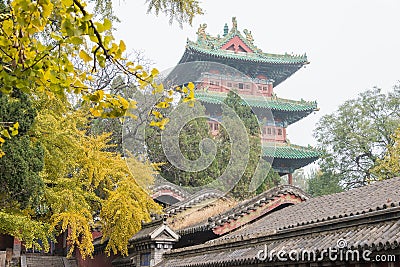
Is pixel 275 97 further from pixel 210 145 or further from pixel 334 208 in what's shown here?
pixel 334 208

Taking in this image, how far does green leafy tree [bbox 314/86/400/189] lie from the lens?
1185 inches

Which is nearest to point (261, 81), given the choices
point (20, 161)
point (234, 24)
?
point (234, 24)

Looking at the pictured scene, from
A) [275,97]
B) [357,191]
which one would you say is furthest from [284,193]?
[275,97]

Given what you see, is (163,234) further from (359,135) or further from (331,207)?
(359,135)

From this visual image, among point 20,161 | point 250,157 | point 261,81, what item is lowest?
point 20,161

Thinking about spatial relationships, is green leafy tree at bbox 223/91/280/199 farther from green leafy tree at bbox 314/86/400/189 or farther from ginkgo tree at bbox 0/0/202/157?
ginkgo tree at bbox 0/0/202/157

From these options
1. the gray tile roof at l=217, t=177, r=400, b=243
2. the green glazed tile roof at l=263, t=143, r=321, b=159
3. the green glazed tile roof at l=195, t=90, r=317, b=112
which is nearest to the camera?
the gray tile roof at l=217, t=177, r=400, b=243

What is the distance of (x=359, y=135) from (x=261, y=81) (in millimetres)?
7219

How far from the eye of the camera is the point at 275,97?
105ft

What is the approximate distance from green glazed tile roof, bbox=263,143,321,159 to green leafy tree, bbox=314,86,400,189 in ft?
5.87

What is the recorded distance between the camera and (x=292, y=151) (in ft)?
101

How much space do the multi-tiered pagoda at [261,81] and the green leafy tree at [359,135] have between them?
1.82 m

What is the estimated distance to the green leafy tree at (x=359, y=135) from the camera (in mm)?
30094

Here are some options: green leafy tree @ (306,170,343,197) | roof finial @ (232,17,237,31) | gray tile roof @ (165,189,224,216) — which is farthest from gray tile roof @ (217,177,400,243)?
roof finial @ (232,17,237,31)
